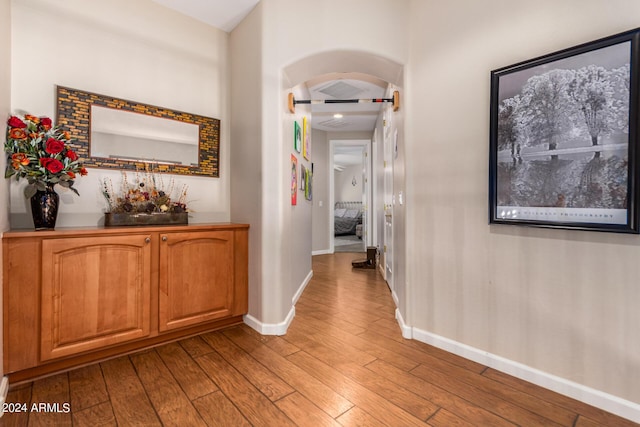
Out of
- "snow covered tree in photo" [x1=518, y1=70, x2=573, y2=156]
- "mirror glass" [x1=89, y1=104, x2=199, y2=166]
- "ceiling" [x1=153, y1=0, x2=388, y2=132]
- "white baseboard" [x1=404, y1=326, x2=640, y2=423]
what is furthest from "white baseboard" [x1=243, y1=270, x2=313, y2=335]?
"ceiling" [x1=153, y1=0, x2=388, y2=132]

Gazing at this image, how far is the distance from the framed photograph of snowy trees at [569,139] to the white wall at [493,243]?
0.26 feet

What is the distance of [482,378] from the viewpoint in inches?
68.2

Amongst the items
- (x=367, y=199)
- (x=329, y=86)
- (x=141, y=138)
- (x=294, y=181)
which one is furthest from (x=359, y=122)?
(x=141, y=138)

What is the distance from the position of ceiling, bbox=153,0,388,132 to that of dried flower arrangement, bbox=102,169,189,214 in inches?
57.9

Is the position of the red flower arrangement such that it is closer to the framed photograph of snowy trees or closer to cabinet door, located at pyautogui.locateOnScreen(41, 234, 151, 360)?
cabinet door, located at pyautogui.locateOnScreen(41, 234, 151, 360)

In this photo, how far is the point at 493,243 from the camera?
6.10ft

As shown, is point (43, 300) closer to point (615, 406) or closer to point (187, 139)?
point (187, 139)

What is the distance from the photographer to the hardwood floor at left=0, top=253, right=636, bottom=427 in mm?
1383

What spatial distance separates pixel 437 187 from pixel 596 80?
3.21 feet

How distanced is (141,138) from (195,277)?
47.4 inches

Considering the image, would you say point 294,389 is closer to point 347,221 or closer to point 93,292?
point 93,292

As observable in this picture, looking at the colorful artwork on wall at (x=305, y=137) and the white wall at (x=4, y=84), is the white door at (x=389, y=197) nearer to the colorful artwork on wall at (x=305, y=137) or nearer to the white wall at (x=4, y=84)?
the colorful artwork on wall at (x=305, y=137)

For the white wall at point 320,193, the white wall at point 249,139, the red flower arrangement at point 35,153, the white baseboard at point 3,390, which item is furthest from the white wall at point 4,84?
the white wall at point 320,193

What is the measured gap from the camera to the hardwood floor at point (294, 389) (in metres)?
1.38
